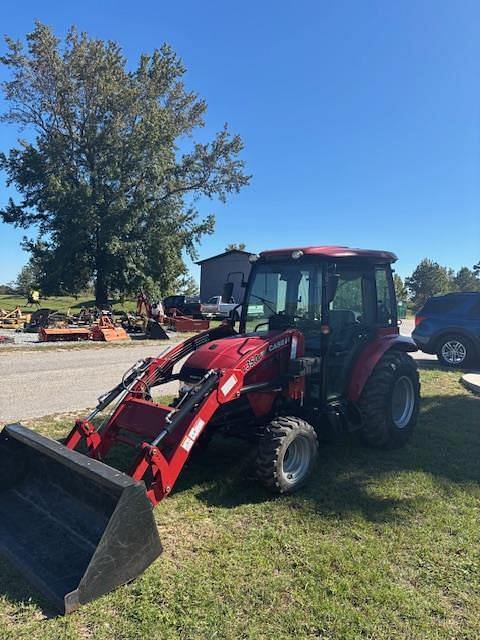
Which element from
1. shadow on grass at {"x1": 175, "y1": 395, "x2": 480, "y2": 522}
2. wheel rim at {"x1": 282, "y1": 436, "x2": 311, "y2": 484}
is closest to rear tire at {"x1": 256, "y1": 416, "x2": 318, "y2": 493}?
wheel rim at {"x1": 282, "y1": 436, "x2": 311, "y2": 484}

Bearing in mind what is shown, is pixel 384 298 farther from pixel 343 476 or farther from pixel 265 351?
pixel 343 476

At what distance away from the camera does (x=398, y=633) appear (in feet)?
8.38

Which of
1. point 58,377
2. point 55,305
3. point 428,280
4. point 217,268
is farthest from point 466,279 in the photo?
point 58,377

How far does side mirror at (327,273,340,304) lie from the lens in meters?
4.75

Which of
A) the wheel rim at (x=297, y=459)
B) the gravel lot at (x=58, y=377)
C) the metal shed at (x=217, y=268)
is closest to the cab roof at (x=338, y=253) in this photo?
the wheel rim at (x=297, y=459)

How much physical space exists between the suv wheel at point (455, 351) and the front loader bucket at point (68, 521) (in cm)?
1064

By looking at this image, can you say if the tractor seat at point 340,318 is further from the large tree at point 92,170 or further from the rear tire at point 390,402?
the large tree at point 92,170

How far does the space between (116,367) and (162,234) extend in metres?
18.2

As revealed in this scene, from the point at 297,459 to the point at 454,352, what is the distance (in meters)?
9.05

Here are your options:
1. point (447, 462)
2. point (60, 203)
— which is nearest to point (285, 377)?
point (447, 462)

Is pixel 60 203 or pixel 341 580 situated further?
pixel 60 203

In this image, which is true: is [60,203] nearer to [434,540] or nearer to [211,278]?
[211,278]

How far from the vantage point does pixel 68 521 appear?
330 centimetres

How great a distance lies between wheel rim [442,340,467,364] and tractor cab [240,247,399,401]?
702 centimetres
